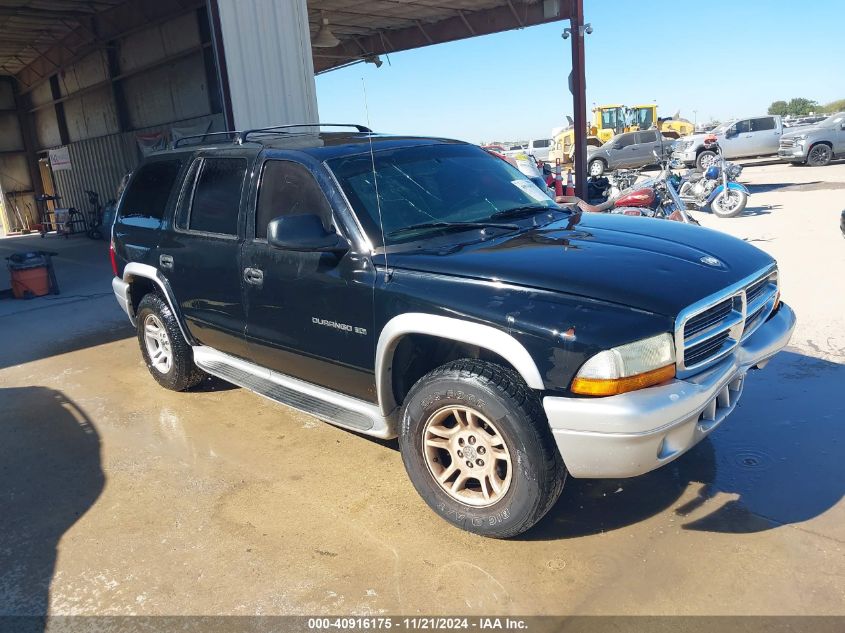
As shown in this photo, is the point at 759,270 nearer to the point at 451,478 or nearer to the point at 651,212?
the point at 451,478

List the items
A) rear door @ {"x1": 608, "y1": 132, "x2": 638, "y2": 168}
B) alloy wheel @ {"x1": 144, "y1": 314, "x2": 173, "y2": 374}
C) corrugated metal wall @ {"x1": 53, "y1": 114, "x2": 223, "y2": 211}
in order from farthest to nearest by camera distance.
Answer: rear door @ {"x1": 608, "y1": 132, "x2": 638, "y2": 168}
corrugated metal wall @ {"x1": 53, "y1": 114, "x2": 223, "y2": 211}
alloy wheel @ {"x1": 144, "y1": 314, "x2": 173, "y2": 374}

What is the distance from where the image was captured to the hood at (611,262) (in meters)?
2.79

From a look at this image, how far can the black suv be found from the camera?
2.69 metres

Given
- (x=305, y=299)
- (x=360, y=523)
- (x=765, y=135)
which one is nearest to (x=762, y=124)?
(x=765, y=135)

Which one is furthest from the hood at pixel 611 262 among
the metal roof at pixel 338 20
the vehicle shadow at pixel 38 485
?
the metal roof at pixel 338 20

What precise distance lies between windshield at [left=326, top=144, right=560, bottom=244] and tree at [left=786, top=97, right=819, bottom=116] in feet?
280

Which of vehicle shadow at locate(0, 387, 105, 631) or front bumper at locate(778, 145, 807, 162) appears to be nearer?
vehicle shadow at locate(0, 387, 105, 631)

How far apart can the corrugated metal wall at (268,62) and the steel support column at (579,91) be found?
522cm

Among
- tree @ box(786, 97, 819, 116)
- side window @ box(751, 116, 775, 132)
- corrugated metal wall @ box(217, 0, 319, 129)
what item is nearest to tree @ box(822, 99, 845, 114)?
tree @ box(786, 97, 819, 116)

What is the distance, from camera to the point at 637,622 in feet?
8.30

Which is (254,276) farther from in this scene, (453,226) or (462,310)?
(462,310)

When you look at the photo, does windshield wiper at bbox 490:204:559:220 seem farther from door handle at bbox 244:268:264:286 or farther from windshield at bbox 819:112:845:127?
windshield at bbox 819:112:845:127

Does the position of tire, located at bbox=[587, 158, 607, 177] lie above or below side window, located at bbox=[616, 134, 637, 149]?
below

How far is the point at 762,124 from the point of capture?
77.4 feet
